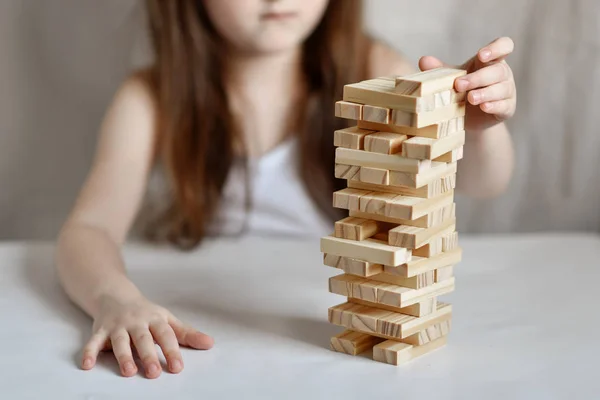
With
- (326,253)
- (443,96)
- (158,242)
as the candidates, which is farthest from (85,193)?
(443,96)

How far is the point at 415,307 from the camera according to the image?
88 cm

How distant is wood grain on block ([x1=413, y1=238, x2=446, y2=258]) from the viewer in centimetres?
85

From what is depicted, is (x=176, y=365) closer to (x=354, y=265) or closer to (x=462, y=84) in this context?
(x=354, y=265)

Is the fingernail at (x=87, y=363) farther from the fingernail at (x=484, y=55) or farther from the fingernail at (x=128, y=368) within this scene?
the fingernail at (x=484, y=55)

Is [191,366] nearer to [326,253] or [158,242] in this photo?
[326,253]

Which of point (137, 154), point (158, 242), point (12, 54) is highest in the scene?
point (12, 54)

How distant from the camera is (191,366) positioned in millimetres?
885

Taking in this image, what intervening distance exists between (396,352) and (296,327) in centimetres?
15

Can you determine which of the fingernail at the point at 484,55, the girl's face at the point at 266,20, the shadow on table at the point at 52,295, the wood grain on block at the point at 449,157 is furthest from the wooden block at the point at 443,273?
the girl's face at the point at 266,20

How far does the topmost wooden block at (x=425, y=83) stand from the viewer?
0.80 metres

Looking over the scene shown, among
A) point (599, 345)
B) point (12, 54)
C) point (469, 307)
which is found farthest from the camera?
point (12, 54)

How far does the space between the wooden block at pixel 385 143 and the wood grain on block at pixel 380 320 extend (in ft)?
0.54

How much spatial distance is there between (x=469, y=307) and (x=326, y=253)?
262 mm

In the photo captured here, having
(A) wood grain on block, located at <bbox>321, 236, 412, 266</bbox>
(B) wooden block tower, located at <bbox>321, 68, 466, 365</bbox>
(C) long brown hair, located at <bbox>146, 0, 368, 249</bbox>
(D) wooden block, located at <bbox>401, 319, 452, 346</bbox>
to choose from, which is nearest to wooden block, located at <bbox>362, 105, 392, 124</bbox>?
(B) wooden block tower, located at <bbox>321, 68, 466, 365</bbox>
